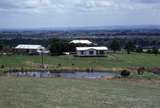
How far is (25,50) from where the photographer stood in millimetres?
109750

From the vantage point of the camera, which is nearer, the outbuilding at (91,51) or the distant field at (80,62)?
the distant field at (80,62)

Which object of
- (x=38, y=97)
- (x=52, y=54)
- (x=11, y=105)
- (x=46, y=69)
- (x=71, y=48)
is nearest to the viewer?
(x=11, y=105)

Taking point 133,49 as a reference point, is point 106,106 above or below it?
above

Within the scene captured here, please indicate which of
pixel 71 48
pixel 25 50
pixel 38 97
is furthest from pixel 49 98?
pixel 25 50

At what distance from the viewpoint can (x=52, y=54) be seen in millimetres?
93375

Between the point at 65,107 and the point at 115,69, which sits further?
the point at 115,69

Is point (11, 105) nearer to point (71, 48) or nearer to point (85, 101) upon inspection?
point (85, 101)

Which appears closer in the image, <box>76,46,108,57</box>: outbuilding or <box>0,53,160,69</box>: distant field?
<box>0,53,160,69</box>: distant field

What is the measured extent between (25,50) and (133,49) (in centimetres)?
3087

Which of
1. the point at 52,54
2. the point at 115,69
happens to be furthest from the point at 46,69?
the point at 52,54

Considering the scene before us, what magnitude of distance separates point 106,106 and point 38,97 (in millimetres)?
4180

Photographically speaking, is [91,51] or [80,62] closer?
[80,62]

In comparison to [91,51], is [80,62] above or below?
above

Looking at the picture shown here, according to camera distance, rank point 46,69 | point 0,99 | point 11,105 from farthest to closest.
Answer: point 46,69
point 0,99
point 11,105
